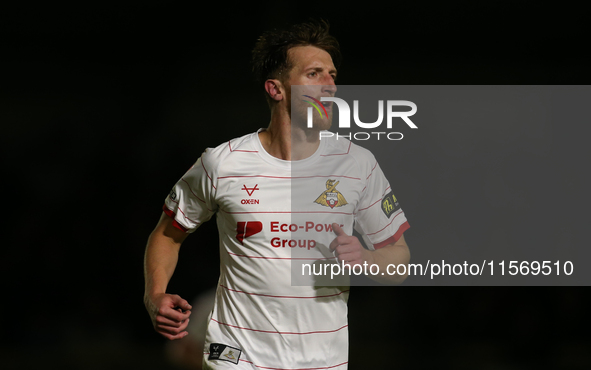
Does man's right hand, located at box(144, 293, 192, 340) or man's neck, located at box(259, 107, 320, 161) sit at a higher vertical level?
man's neck, located at box(259, 107, 320, 161)

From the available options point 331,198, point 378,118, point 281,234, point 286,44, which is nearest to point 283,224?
point 281,234

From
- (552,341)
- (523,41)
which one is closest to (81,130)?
(523,41)

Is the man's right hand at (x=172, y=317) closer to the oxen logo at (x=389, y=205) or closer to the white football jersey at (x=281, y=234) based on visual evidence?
the white football jersey at (x=281, y=234)

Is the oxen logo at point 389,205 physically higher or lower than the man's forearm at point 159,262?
higher

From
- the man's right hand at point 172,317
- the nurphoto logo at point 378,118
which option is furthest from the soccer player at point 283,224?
the nurphoto logo at point 378,118

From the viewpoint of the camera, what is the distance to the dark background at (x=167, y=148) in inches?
171

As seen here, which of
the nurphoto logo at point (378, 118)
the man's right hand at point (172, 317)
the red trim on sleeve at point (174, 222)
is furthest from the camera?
the nurphoto logo at point (378, 118)

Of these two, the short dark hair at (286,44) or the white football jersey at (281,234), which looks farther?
the short dark hair at (286,44)

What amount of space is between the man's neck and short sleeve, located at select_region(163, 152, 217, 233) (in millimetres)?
270

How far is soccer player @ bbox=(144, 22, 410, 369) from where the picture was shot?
213 centimetres

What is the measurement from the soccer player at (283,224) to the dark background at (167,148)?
213 centimetres

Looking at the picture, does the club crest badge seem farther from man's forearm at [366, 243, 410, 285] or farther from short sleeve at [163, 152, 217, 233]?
short sleeve at [163, 152, 217, 233]

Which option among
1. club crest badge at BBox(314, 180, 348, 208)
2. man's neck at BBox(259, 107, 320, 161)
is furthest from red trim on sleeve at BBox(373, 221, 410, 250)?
man's neck at BBox(259, 107, 320, 161)

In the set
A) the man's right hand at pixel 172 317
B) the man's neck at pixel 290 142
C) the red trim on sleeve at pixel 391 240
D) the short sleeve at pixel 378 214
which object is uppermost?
the man's neck at pixel 290 142
